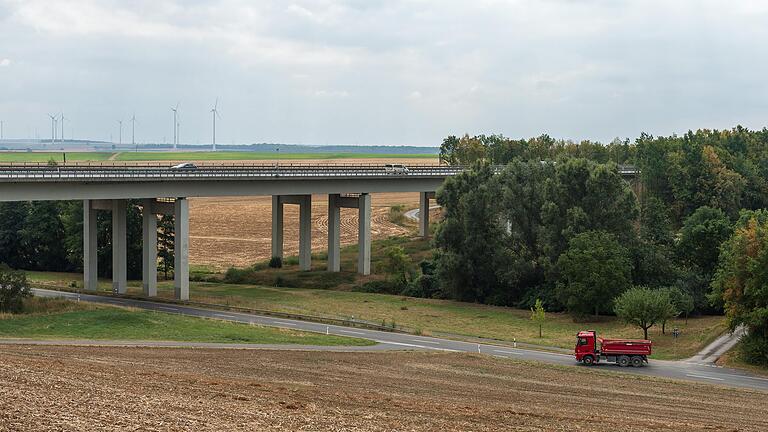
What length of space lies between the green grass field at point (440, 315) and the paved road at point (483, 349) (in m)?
4.21

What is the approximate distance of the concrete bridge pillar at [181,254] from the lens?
90688 mm

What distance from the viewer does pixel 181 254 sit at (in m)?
91.9

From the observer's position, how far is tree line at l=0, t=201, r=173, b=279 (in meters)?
117

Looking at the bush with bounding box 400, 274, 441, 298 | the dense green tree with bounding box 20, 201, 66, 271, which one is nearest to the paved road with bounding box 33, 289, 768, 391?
the bush with bounding box 400, 274, 441, 298

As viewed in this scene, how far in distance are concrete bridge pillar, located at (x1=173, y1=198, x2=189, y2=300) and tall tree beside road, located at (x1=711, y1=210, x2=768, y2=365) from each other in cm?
4555

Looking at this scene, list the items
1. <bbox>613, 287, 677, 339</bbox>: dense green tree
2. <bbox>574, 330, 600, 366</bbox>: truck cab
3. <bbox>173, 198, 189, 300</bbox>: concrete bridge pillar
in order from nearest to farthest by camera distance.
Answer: <bbox>574, 330, 600, 366</bbox>: truck cab < <bbox>613, 287, 677, 339</bbox>: dense green tree < <bbox>173, 198, 189, 300</bbox>: concrete bridge pillar

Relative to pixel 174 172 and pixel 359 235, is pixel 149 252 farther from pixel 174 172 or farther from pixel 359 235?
pixel 359 235

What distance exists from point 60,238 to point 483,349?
78806 mm

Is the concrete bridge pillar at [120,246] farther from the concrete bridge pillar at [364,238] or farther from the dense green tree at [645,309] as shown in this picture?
the dense green tree at [645,309]

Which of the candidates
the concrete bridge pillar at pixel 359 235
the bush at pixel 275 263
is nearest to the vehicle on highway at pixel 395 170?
the concrete bridge pillar at pixel 359 235

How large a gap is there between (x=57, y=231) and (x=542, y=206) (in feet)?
209

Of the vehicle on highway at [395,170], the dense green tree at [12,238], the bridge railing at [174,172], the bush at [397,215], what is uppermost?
the vehicle on highway at [395,170]

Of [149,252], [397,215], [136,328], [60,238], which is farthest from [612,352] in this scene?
[397,215]

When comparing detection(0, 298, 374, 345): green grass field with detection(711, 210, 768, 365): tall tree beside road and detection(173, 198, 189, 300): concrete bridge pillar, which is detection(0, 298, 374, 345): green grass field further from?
detection(711, 210, 768, 365): tall tree beside road
